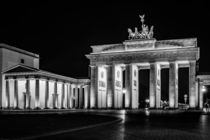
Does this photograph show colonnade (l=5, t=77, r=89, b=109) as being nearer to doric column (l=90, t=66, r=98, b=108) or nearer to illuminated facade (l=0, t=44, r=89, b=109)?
illuminated facade (l=0, t=44, r=89, b=109)

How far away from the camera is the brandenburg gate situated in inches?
2756

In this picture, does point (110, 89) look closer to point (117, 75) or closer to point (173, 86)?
point (117, 75)

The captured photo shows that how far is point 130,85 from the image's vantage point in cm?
7500

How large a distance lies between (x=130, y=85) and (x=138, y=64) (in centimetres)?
551

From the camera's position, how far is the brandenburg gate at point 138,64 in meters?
70.0

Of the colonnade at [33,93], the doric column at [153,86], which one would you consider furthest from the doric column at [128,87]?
the colonnade at [33,93]

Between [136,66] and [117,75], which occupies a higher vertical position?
[136,66]

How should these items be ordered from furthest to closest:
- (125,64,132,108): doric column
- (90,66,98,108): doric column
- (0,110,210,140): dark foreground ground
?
(90,66,98,108): doric column
(125,64,132,108): doric column
(0,110,210,140): dark foreground ground

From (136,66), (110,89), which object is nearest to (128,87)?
(110,89)

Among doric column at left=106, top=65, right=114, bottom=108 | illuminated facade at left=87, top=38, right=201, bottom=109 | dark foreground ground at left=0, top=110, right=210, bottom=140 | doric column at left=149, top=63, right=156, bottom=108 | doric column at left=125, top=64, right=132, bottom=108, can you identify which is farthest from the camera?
doric column at left=106, top=65, right=114, bottom=108

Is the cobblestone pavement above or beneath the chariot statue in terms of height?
beneath

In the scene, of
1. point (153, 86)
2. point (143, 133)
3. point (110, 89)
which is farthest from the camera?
point (110, 89)

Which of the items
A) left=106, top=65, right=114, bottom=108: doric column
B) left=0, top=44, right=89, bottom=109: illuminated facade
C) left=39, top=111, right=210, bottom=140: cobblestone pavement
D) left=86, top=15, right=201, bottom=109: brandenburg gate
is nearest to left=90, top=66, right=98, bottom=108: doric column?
left=86, top=15, right=201, bottom=109: brandenburg gate

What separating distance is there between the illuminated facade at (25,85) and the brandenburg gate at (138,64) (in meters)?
9.33
